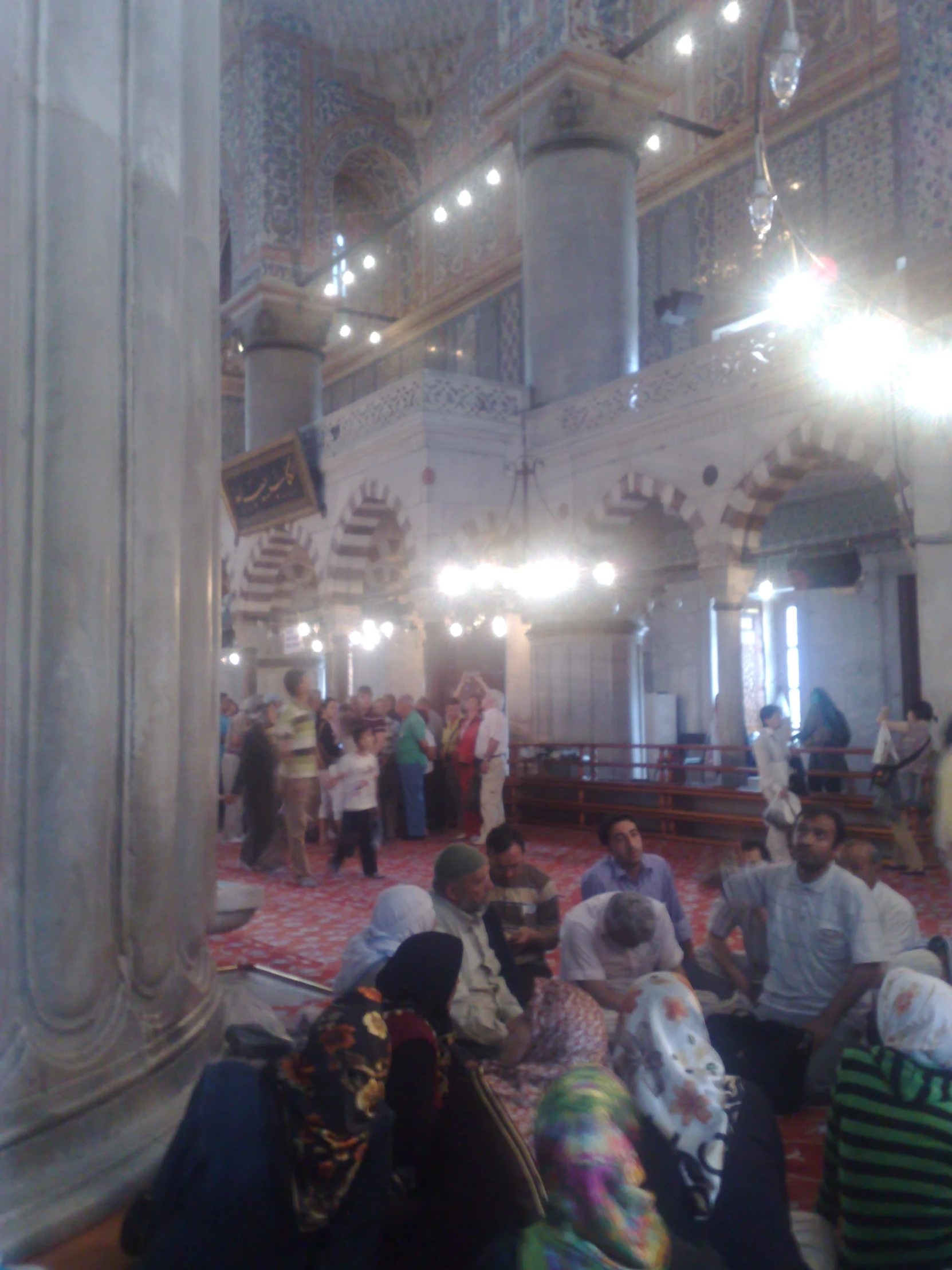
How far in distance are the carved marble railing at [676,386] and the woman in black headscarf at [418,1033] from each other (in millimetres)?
6178

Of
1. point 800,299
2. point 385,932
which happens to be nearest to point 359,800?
point 385,932

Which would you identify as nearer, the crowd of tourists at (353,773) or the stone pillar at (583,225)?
the crowd of tourists at (353,773)

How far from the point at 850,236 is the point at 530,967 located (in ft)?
29.0

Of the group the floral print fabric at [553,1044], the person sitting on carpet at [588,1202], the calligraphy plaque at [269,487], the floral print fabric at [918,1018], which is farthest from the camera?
the calligraphy plaque at [269,487]

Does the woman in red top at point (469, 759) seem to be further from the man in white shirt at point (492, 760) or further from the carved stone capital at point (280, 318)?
the carved stone capital at point (280, 318)

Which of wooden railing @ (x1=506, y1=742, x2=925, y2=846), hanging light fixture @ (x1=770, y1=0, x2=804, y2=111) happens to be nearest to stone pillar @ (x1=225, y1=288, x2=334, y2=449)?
wooden railing @ (x1=506, y1=742, x2=925, y2=846)

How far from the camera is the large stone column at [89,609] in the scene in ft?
5.52

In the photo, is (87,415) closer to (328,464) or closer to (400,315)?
(328,464)

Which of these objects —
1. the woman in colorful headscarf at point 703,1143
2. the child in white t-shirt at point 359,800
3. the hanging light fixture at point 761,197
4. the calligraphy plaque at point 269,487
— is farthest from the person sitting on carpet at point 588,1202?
the calligraphy plaque at point 269,487

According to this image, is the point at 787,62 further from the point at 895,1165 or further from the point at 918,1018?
the point at 895,1165

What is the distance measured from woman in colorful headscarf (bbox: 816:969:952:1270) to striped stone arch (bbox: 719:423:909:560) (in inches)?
203

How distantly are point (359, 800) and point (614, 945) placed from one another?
321 centimetres

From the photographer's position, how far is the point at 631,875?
3201 millimetres

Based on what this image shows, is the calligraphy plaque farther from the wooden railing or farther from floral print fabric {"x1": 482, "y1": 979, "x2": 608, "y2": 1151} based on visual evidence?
floral print fabric {"x1": 482, "y1": 979, "x2": 608, "y2": 1151}
